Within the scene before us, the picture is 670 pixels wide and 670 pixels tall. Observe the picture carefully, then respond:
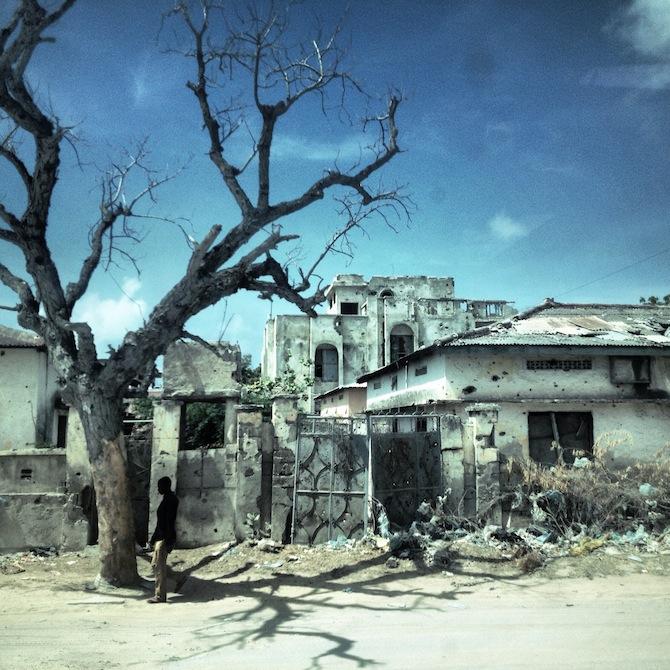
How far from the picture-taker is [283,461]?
9977 millimetres

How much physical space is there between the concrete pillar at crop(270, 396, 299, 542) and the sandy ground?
613 millimetres

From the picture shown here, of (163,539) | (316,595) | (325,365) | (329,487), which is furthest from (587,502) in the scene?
(325,365)

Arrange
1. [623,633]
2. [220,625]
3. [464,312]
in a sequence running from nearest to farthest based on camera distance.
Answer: [623,633] < [220,625] < [464,312]

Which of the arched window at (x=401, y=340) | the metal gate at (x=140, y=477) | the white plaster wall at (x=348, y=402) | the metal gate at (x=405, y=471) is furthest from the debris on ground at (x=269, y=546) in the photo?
the arched window at (x=401, y=340)

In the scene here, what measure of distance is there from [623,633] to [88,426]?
22.4 ft

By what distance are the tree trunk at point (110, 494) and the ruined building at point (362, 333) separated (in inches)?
981

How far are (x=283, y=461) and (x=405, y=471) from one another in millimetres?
2207

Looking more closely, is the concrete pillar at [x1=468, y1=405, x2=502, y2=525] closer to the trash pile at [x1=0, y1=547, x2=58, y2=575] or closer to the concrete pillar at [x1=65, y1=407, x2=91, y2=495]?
the concrete pillar at [x1=65, y1=407, x2=91, y2=495]

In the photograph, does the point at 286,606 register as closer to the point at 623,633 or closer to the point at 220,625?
the point at 220,625

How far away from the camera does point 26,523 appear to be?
9508 millimetres

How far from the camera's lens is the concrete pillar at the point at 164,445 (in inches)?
388

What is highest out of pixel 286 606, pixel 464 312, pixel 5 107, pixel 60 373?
pixel 464 312

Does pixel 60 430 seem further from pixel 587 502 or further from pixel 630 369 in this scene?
pixel 630 369

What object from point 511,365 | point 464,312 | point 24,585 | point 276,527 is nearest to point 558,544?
point 276,527
